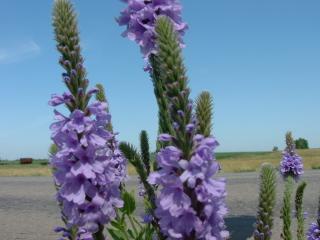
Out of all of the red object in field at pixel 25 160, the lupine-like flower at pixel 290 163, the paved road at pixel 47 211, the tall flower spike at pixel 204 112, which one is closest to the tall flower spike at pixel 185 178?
the tall flower spike at pixel 204 112

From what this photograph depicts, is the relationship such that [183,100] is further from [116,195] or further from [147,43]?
[147,43]

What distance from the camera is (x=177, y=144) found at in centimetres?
235

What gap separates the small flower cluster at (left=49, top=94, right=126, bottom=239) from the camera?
9.23 ft

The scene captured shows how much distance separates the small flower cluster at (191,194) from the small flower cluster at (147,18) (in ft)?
5.22

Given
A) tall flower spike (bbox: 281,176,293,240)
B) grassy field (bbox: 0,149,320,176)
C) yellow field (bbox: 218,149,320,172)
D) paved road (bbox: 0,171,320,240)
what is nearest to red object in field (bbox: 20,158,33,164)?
grassy field (bbox: 0,149,320,176)

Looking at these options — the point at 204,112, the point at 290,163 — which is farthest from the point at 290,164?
the point at 204,112

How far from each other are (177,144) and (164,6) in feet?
5.77

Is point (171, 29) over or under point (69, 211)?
over

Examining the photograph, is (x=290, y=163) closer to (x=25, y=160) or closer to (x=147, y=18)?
(x=147, y=18)

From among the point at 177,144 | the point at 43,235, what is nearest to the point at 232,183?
the point at 43,235

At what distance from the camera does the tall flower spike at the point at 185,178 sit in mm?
2203

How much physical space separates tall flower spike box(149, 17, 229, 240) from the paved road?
10040 millimetres

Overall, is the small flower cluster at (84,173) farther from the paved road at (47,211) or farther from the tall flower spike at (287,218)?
the paved road at (47,211)

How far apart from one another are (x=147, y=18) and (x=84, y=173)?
159 cm
